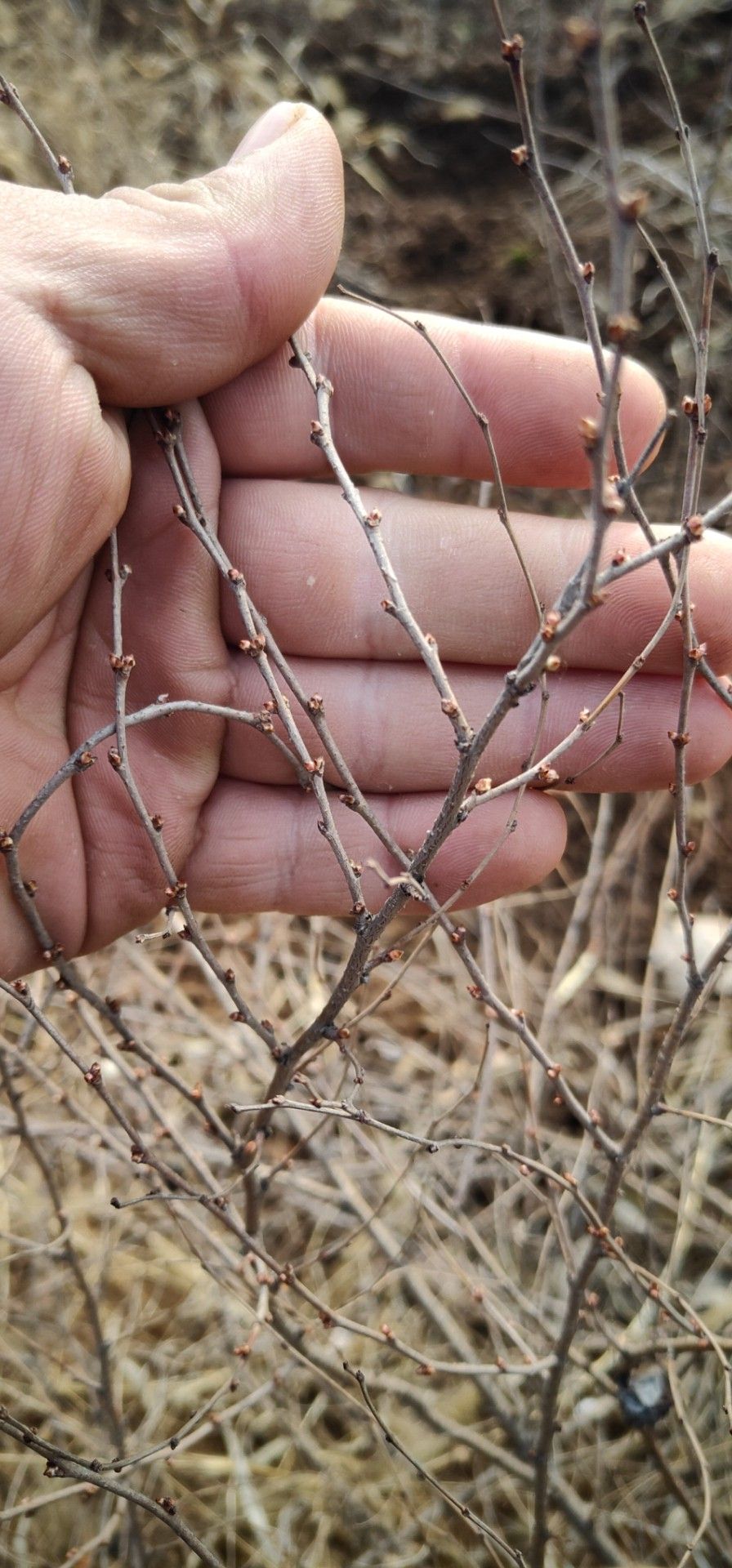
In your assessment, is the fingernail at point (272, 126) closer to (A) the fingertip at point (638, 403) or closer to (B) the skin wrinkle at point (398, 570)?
A: (B) the skin wrinkle at point (398, 570)

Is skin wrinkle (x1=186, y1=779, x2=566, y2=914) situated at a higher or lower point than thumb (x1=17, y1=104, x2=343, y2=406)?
lower

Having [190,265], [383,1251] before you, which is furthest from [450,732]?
[383,1251]

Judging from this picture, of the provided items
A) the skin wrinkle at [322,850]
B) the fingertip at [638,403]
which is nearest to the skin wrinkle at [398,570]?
the fingertip at [638,403]

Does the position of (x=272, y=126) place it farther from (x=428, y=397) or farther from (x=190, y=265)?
(x=428, y=397)

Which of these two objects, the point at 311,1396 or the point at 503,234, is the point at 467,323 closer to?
the point at 311,1396

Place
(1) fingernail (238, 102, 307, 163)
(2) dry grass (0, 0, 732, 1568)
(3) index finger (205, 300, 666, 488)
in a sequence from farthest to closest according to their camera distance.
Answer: (2) dry grass (0, 0, 732, 1568) → (3) index finger (205, 300, 666, 488) → (1) fingernail (238, 102, 307, 163)

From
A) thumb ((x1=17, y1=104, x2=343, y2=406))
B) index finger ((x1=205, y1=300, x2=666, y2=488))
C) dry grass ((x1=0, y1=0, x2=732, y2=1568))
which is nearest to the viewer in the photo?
thumb ((x1=17, y1=104, x2=343, y2=406))

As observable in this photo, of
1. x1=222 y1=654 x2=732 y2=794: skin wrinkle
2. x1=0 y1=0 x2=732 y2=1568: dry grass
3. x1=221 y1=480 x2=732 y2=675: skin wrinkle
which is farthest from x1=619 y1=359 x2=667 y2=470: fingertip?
x1=0 y1=0 x2=732 y2=1568: dry grass

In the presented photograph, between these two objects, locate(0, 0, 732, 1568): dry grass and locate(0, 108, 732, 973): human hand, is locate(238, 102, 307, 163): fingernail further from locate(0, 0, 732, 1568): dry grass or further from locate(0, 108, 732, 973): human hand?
locate(0, 0, 732, 1568): dry grass
